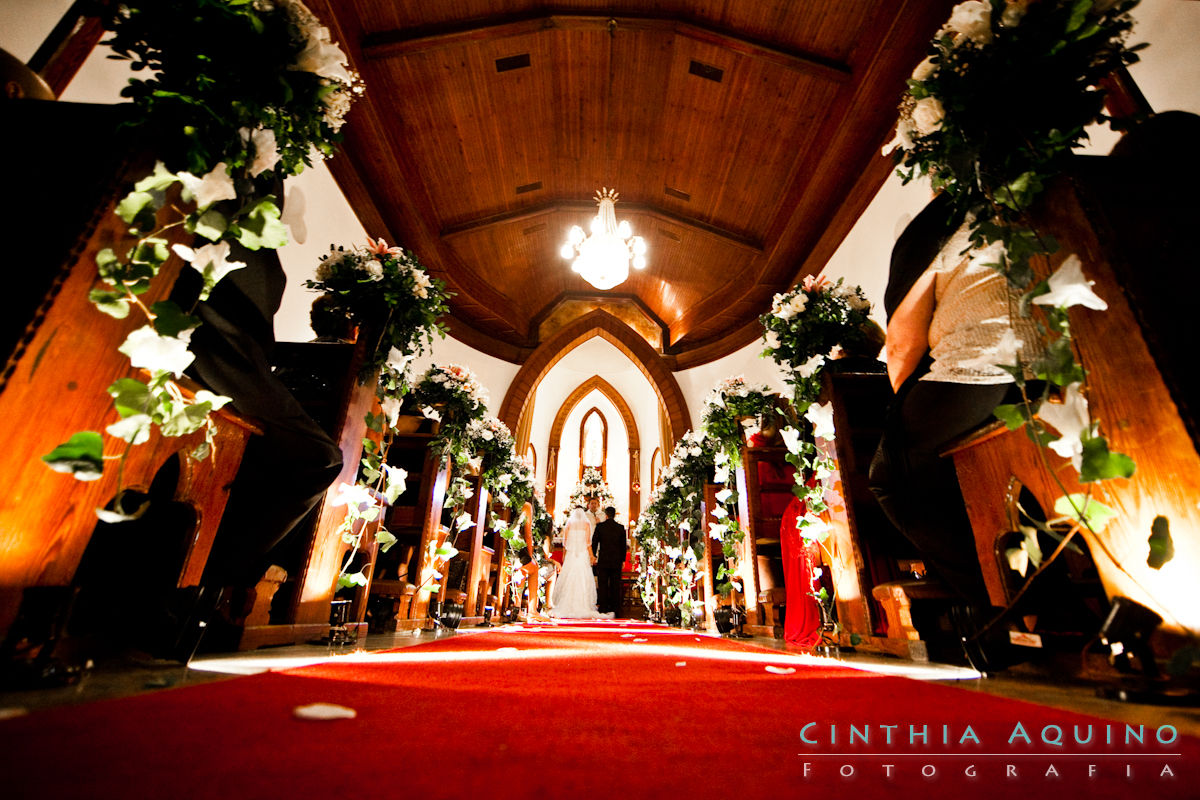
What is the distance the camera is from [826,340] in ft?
8.91

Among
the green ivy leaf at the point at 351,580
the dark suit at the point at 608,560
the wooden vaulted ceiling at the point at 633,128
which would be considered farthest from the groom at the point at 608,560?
the green ivy leaf at the point at 351,580

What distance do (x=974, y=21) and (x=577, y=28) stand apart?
4457 mm

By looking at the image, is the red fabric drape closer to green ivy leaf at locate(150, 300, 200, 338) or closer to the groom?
green ivy leaf at locate(150, 300, 200, 338)

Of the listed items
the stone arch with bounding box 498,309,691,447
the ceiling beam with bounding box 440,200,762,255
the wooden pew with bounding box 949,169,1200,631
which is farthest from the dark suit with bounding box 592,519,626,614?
the wooden pew with bounding box 949,169,1200,631

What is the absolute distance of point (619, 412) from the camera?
12609 millimetres

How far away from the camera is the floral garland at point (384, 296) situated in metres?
2.37

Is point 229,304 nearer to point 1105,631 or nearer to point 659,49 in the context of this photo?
point 1105,631

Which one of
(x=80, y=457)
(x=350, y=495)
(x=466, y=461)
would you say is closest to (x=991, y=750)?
(x=80, y=457)

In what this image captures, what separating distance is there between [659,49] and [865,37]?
1891mm

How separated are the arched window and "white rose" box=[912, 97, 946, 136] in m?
12.0

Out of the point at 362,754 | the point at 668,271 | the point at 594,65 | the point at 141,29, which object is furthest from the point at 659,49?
the point at 362,754

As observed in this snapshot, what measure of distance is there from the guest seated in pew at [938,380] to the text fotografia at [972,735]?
750 millimetres

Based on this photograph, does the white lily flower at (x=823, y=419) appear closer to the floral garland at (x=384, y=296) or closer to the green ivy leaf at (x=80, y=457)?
the floral garland at (x=384, y=296)

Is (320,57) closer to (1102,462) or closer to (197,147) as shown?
(197,147)
